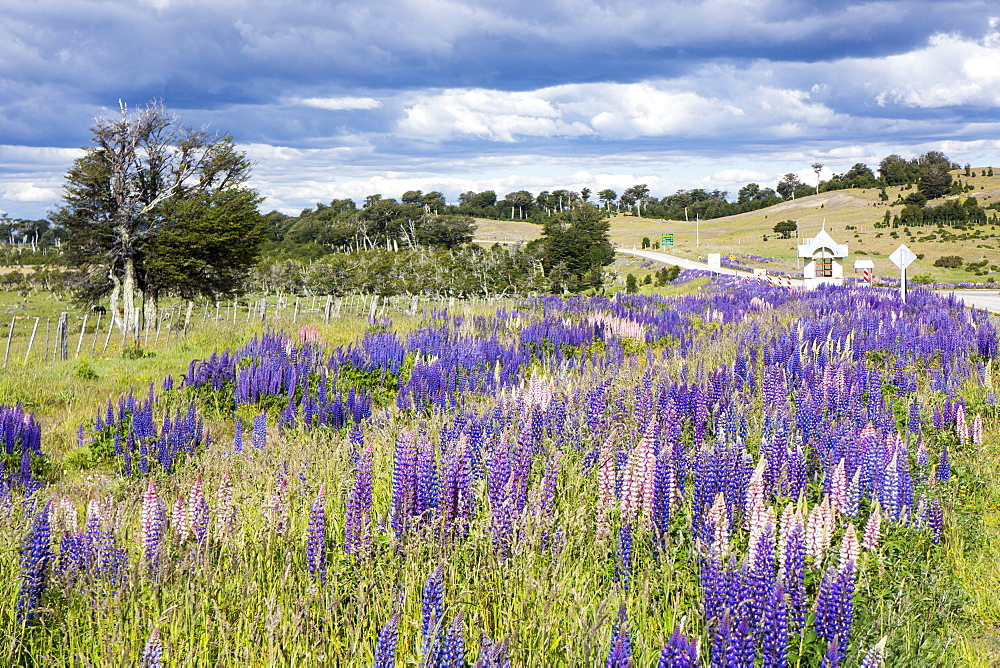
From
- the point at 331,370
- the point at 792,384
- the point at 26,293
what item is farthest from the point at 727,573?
the point at 26,293

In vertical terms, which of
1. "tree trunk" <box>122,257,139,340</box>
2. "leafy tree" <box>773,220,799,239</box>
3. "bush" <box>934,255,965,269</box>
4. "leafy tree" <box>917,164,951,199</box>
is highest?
"leafy tree" <box>917,164,951,199</box>

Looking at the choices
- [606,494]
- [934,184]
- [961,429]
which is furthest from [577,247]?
[934,184]

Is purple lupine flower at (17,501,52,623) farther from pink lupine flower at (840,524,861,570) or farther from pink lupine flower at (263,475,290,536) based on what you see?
pink lupine flower at (840,524,861,570)

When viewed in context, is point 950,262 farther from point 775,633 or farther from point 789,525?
point 775,633

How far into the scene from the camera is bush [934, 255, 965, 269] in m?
55.7

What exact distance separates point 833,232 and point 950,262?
131ft

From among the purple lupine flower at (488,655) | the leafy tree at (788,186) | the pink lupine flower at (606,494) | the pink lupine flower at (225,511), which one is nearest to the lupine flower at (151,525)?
the pink lupine flower at (225,511)

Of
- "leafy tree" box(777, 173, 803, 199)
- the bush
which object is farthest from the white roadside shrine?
"leafy tree" box(777, 173, 803, 199)

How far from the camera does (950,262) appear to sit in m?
56.3

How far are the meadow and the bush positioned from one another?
56.6 metres

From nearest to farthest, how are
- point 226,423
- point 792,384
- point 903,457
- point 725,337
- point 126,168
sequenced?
point 903,457
point 792,384
point 226,423
point 725,337
point 126,168

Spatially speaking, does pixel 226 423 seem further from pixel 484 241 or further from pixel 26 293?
pixel 484 241

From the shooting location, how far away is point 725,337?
12.5 metres

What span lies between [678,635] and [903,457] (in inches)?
118
